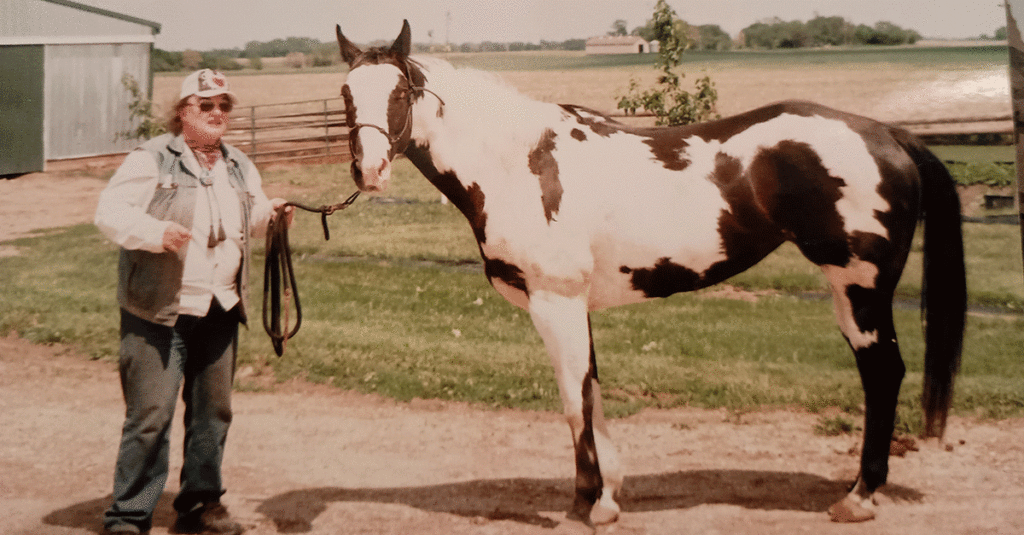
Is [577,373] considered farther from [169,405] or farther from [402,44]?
[169,405]

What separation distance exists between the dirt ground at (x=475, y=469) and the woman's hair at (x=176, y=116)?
1744 mm

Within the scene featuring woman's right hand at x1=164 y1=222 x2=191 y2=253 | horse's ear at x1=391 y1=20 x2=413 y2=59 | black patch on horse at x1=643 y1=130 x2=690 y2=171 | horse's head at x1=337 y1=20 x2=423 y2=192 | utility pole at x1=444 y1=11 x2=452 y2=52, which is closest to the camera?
woman's right hand at x1=164 y1=222 x2=191 y2=253

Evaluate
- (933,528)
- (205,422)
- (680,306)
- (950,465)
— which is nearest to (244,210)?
(205,422)

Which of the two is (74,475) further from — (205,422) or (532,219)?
(532,219)

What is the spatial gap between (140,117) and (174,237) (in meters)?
5.32

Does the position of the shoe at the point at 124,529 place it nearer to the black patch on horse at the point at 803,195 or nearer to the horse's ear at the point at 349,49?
the horse's ear at the point at 349,49

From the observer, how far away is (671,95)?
7598 millimetres

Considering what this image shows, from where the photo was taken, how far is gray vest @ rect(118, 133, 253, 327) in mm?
3520

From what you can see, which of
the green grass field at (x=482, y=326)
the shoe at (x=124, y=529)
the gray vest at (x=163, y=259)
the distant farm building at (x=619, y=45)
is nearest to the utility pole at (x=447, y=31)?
the distant farm building at (x=619, y=45)

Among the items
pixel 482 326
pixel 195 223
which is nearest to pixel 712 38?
pixel 482 326

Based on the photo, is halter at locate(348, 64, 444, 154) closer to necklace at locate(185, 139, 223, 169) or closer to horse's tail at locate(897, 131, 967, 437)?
necklace at locate(185, 139, 223, 169)

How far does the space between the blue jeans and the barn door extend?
4.70m

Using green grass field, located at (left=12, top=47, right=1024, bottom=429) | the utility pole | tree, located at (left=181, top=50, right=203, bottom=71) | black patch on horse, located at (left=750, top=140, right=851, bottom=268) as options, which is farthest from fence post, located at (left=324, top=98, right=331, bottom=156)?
black patch on horse, located at (left=750, top=140, right=851, bottom=268)

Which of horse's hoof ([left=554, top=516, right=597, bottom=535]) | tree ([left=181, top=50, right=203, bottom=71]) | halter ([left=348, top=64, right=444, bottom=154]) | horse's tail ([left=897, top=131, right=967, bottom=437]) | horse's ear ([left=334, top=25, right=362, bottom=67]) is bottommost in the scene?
horse's hoof ([left=554, top=516, right=597, bottom=535])
